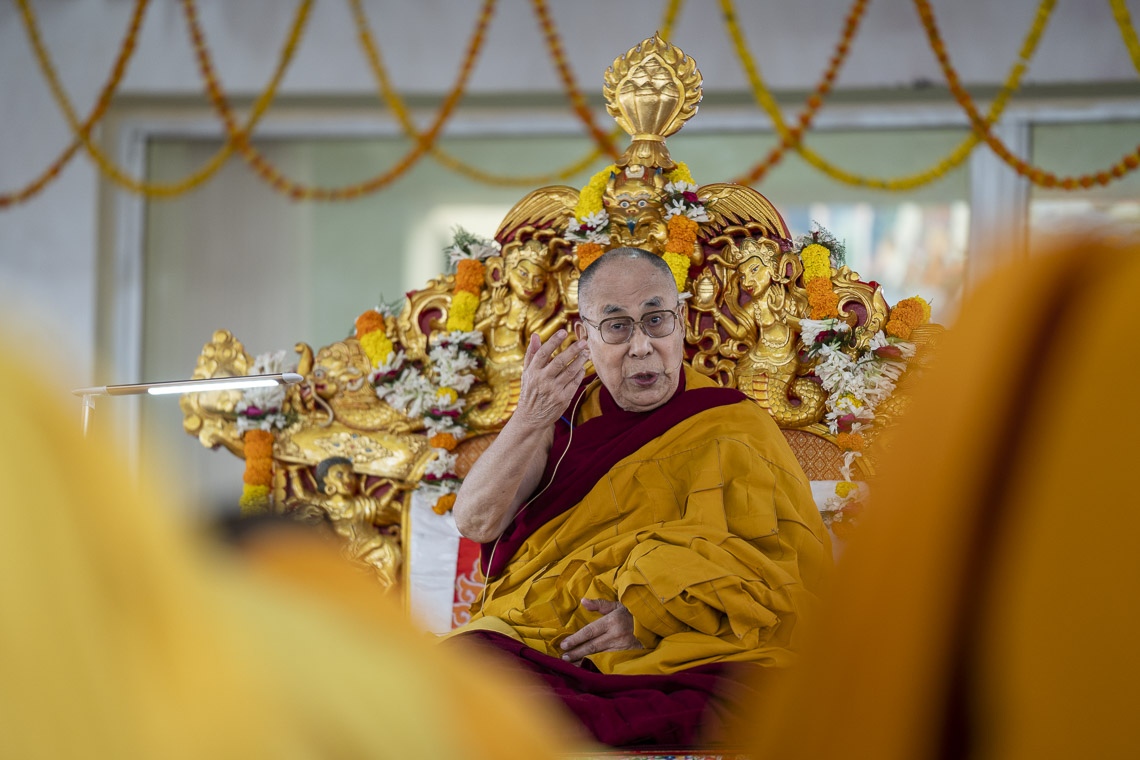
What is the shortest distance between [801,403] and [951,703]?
347 centimetres

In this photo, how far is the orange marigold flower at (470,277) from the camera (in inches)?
164

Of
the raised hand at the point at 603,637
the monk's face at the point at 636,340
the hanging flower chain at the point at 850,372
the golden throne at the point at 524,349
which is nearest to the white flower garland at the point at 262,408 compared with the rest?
the golden throne at the point at 524,349

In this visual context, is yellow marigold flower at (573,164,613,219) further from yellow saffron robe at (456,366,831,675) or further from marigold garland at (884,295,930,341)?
marigold garland at (884,295,930,341)

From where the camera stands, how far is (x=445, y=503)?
3973 mm

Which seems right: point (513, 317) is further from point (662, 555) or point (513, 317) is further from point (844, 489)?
point (662, 555)

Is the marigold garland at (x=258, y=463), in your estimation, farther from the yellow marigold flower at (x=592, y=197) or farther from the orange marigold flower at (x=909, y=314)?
the orange marigold flower at (x=909, y=314)

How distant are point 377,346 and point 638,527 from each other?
4.65ft

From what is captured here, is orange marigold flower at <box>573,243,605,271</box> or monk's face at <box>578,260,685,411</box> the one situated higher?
orange marigold flower at <box>573,243,605,271</box>

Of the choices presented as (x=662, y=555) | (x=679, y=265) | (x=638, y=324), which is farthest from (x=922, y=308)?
(x=662, y=555)

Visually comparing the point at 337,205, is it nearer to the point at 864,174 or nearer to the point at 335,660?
the point at 864,174

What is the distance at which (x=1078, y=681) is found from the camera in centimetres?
54

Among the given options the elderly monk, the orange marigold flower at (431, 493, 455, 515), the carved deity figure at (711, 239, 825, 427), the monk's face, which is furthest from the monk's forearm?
the carved deity figure at (711, 239, 825, 427)

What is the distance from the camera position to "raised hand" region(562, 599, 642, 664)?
286 cm

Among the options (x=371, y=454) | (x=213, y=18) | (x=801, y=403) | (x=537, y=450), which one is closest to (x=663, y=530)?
(x=537, y=450)
